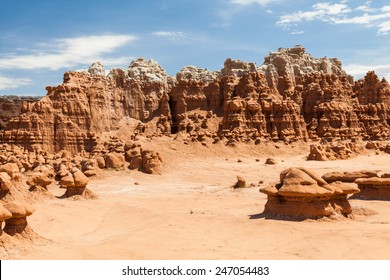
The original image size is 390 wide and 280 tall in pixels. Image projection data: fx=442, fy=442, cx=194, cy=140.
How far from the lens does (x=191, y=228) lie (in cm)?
1288

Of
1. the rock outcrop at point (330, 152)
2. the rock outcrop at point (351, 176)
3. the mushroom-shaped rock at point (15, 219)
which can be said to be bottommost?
the rock outcrop at point (330, 152)

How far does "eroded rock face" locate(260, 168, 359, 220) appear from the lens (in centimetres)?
1269

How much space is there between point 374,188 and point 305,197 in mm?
6204

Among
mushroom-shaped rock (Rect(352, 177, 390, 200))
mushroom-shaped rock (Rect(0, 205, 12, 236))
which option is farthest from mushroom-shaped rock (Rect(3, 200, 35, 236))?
mushroom-shaped rock (Rect(352, 177, 390, 200))

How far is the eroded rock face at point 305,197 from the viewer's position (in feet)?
41.6

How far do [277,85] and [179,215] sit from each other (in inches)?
1910

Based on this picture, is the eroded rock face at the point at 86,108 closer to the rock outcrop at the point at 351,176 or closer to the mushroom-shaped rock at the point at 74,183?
the mushroom-shaped rock at the point at 74,183

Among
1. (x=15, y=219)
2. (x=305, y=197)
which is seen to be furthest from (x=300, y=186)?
(x=15, y=219)

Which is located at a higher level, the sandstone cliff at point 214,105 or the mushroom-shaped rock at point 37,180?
the sandstone cliff at point 214,105

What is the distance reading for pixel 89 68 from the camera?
56000 mm

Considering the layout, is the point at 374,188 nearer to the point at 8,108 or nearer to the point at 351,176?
the point at 351,176

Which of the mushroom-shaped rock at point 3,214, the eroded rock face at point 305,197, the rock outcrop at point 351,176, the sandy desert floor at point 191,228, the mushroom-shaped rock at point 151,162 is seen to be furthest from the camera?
the mushroom-shaped rock at point 151,162

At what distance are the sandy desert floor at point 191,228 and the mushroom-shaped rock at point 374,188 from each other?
0.83 meters

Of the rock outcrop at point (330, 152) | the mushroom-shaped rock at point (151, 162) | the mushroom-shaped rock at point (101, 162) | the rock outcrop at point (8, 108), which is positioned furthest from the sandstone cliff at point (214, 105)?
the rock outcrop at point (8, 108)
